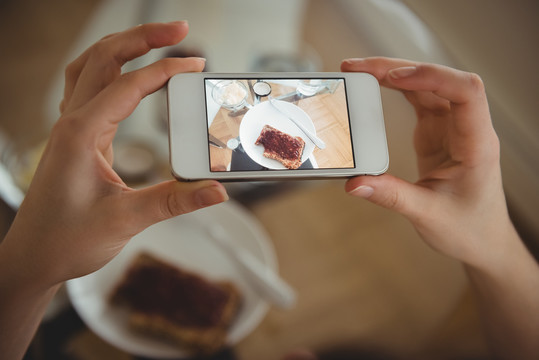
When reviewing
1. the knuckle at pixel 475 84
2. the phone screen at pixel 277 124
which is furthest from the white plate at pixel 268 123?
the knuckle at pixel 475 84

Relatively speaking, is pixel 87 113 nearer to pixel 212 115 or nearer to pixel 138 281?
pixel 212 115

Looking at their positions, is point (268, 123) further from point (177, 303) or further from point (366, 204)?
point (366, 204)

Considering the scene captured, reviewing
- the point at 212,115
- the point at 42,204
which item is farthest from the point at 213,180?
the point at 42,204

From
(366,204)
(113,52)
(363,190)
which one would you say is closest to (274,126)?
(363,190)

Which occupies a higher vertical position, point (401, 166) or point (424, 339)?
point (401, 166)

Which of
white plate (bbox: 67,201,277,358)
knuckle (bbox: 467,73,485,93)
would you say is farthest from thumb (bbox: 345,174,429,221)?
white plate (bbox: 67,201,277,358)

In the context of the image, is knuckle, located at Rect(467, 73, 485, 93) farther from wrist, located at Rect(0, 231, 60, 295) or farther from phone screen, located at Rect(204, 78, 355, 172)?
wrist, located at Rect(0, 231, 60, 295)
